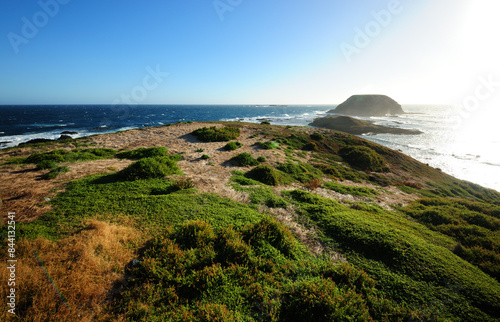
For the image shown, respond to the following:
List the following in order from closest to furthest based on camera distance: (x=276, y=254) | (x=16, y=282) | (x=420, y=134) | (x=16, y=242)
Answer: (x=16, y=282) → (x=16, y=242) → (x=276, y=254) → (x=420, y=134)

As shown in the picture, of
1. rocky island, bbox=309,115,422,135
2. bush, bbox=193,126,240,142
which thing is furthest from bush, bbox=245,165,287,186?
rocky island, bbox=309,115,422,135

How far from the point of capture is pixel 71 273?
4723 millimetres

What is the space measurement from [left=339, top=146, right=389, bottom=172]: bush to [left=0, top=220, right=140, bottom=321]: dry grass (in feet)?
86.6

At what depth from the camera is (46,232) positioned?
6.27 m

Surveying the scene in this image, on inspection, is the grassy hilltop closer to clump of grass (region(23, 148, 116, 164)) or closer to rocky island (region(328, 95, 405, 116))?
clump of grass (region(23, 148, 116, 164))

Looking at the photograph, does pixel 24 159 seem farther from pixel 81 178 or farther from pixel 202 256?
pixel 202 256

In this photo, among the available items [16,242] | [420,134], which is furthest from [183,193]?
[420,134]

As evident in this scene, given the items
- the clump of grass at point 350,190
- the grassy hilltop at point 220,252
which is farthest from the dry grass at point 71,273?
the clump of grass at point 350,190

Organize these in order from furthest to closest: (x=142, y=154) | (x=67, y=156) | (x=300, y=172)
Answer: (x=300, y=172), (x=142, y=154), (x=67, y=156)

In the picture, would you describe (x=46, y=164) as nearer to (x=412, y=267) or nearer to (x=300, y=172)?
(x=300, y=172)

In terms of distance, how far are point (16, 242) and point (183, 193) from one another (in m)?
5.80

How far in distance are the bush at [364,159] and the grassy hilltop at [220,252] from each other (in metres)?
11.0

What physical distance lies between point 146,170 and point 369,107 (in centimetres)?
15973

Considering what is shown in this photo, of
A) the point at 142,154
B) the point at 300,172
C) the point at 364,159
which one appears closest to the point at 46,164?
the point at 142,154
